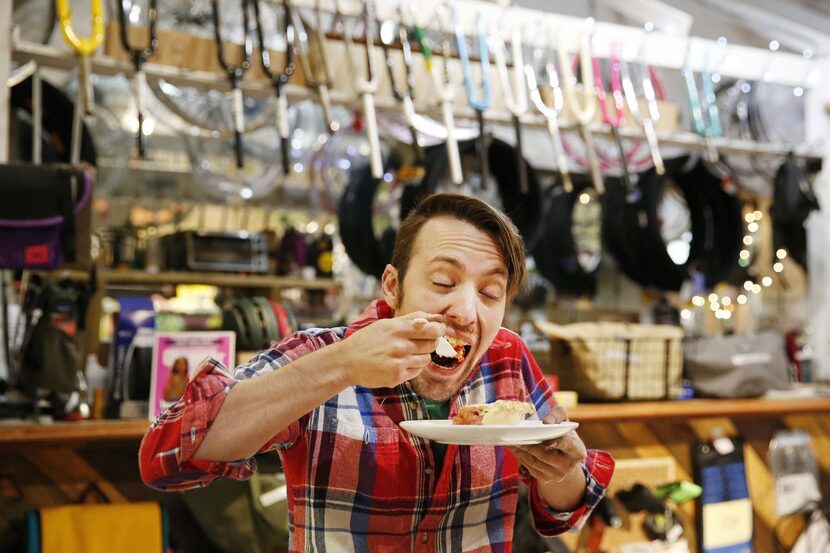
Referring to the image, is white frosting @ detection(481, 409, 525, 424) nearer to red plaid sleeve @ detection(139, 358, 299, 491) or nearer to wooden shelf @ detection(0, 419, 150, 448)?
red plaid sleeve @ detection(139, 358, 299, 491)

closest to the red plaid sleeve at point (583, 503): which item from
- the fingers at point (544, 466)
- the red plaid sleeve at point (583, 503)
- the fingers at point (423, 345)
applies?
the red plaid sleeve at point (583, 503)

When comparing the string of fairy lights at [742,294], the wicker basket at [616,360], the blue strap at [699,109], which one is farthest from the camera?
the string of fairy lights at [742,294]

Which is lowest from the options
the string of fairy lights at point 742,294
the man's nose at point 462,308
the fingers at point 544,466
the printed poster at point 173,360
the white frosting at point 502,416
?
the fingers at point 544,466

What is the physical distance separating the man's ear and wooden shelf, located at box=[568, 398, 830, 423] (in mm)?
1713

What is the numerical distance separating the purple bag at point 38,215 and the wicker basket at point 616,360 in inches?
78.8

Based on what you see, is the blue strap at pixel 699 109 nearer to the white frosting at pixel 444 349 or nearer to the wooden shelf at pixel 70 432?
the wooden shelf at pixel 70 432

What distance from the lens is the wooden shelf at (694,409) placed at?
336 centimetres

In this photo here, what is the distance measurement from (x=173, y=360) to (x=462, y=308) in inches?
66.8

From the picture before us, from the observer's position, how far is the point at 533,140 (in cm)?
588

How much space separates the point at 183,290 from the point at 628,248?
2919mm

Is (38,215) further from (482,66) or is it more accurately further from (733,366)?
(733,366)

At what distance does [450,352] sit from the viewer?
1485mm

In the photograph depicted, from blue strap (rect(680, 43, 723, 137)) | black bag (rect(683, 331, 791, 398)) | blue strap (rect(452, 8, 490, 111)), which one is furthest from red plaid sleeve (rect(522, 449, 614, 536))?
blue strap (rect(680, 43, 723, 137))

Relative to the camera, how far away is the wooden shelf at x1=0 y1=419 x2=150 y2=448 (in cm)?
255
